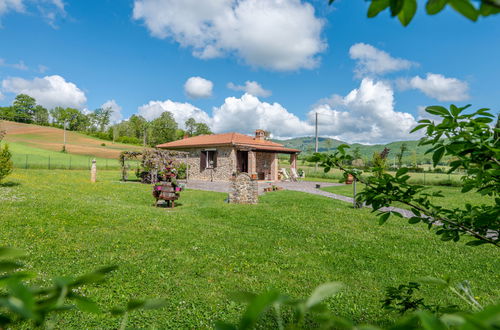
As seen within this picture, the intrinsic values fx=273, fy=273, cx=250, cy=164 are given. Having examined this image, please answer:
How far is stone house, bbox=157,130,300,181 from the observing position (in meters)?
20.2

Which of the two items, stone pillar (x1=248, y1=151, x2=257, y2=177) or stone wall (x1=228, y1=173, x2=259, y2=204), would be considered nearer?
→ stone wall (x1=228, y1=173, x2=259, y2=204)

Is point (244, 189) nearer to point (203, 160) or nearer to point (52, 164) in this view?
point (203, 160)

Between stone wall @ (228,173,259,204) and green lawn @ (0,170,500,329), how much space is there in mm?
1844

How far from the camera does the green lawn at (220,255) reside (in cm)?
362

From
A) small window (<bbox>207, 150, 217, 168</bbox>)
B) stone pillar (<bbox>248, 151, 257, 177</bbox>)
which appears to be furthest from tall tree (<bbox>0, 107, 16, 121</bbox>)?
stone pillar (<bbox>248, 151, 257, 177</bbox>)

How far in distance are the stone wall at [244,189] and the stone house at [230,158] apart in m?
8.88

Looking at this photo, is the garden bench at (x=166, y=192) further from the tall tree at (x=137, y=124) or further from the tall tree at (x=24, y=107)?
the tall tree at (x=24, y=107)

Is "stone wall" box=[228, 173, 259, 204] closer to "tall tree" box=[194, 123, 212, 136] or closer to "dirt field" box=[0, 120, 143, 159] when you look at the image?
"dirt field" box=[0, 120, 143, 159]

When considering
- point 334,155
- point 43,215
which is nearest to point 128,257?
point 43,215

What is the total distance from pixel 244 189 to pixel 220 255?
5.74m

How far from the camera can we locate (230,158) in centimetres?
2020

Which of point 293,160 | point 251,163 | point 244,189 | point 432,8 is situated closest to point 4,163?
point 244,189

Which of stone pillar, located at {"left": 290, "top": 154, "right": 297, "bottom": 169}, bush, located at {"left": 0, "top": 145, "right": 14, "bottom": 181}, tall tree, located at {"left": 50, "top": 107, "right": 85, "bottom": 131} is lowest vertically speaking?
bush, located at {"left": 0, "top": 145, "right": 14, "bottom": 181}

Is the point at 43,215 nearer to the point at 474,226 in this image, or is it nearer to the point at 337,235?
the point at 337,235
